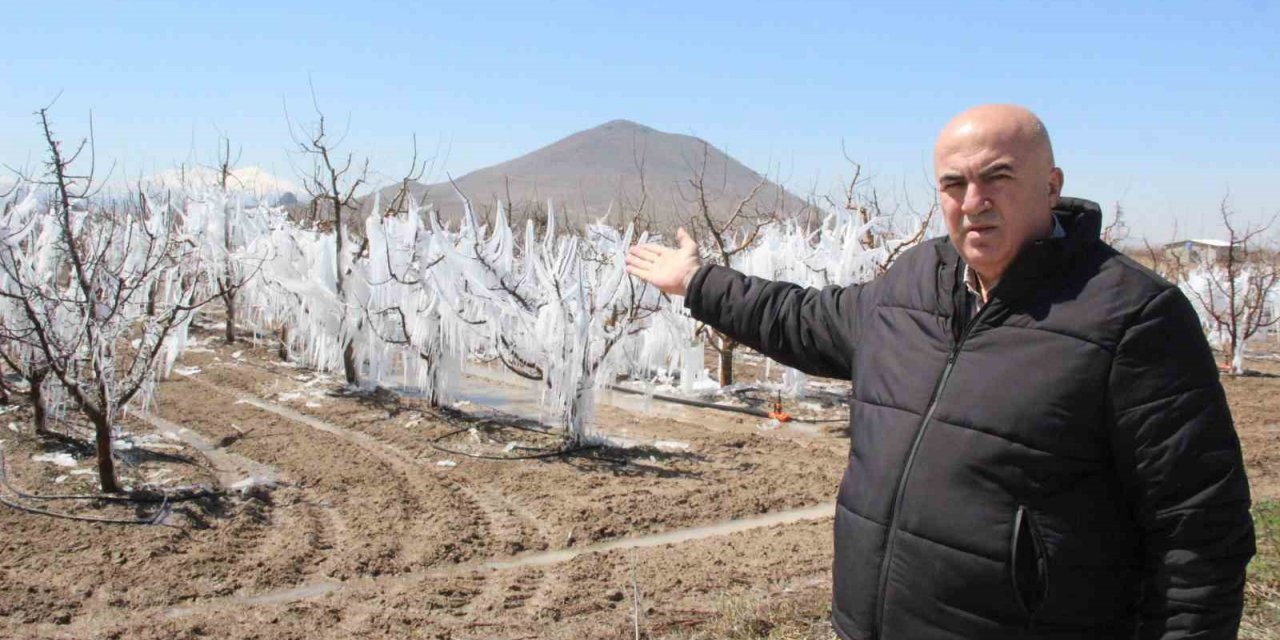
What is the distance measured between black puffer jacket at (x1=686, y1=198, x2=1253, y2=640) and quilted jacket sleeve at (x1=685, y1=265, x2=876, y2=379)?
9.4 inches

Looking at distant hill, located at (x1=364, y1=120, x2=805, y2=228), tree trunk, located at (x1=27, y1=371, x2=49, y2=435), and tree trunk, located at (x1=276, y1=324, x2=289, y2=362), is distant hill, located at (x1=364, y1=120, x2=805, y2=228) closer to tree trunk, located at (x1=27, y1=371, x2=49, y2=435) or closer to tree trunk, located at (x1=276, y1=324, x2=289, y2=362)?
tree trunk, located at (x1=276, y1=324, x2=289, y2=362)

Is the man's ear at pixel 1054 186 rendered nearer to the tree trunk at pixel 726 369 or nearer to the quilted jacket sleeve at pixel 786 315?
the quilted jacket sleeve at pixel 786 315

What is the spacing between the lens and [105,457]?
282 inches

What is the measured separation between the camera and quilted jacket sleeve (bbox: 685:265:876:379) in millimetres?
2125

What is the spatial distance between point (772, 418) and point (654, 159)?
5573 inches

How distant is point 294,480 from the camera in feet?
26.6

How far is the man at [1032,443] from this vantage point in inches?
59.8

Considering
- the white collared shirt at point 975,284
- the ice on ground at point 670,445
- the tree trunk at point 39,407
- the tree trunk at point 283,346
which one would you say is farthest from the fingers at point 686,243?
the tree trunk at point 283,346

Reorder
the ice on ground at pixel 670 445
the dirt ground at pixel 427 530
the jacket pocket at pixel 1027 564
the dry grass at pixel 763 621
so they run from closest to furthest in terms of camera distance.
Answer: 1. the jacket pocket at pixel 1027 564
2. the dry grass at pixel 763 621
3. the dirt ground at pixel 427 530
4. the ice on ground at pixel 670 445

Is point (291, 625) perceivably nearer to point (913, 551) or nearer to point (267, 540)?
point (267, 540)

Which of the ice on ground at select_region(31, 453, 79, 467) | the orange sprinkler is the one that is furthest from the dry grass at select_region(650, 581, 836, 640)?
the orange sprinkler

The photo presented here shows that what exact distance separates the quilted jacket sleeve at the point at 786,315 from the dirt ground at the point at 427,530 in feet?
5.19

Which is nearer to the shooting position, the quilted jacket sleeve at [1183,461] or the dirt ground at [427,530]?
the quilted jacket sleeve at [1183,461]

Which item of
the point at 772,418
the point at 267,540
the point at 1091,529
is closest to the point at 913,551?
the point at 1091,529
